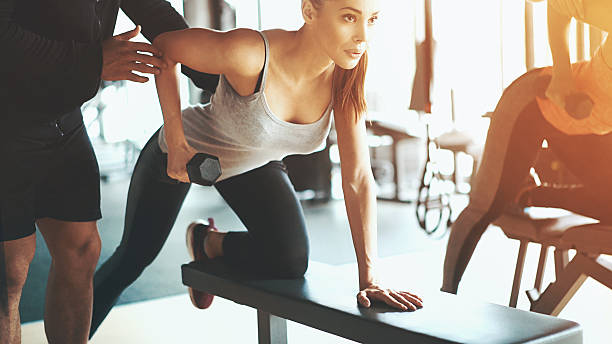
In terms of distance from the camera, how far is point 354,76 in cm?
190

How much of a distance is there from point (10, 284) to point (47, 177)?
0.32 m

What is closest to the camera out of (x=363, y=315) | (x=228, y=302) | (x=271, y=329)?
(x=363, y=315)

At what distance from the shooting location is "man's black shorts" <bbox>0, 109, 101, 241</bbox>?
175 cm

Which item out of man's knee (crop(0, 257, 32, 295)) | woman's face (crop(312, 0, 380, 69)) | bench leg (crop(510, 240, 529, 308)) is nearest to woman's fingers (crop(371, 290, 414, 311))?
woman's face (crop(312, 0, 380, 69))

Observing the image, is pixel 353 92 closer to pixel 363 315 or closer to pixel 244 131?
pixel 244 131

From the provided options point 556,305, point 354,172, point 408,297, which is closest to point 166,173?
point 354,172

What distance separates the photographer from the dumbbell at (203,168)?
1687 millimetres

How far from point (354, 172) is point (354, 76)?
0.94 feet

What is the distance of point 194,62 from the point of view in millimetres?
1820

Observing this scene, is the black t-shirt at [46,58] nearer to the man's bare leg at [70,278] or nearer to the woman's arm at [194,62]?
the woman's arm at [194,62]

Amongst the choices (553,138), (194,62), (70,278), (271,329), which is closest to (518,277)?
(553,138)

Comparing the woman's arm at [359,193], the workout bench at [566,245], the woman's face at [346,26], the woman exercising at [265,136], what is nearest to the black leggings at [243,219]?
the woman exercising at [265,136]

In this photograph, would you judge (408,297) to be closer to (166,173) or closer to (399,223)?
(166,173)

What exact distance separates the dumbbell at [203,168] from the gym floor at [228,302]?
0.68 metres
